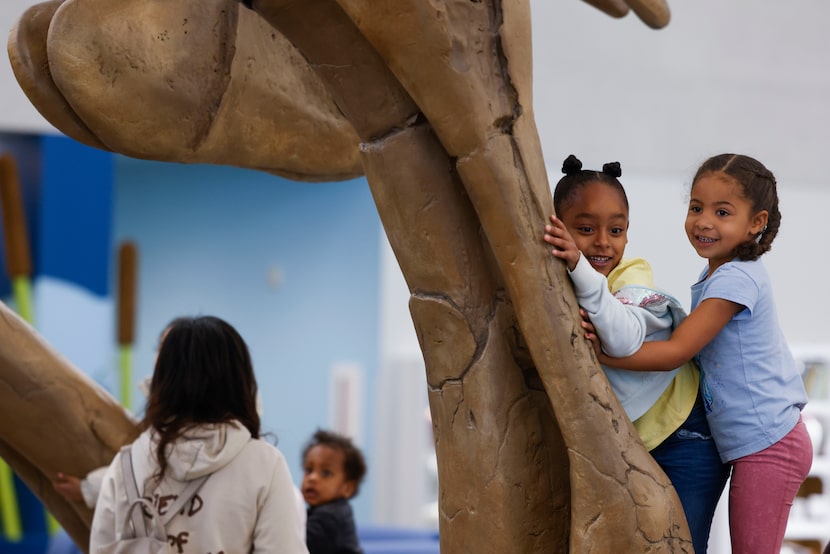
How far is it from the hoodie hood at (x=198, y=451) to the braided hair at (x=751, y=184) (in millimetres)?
782

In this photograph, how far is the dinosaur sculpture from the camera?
4.17 feet

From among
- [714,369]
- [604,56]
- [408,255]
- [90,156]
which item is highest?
[604,56]

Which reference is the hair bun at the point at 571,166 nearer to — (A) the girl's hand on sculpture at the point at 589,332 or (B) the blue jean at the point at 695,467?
(A) the girl's hand on sculpture at the point at 589,332

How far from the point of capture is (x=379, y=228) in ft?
19.8

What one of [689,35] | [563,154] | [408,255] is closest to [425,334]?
[408,255]

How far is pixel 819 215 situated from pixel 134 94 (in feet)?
14.3

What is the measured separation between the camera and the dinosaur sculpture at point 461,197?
1.27 metres

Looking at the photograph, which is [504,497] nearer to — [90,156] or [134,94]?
[134,94]

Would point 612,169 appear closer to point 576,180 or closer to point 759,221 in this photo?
point 576,180

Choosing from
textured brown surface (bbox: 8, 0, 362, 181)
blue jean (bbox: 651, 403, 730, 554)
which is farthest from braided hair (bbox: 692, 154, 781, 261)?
textured brown surface (bbox: 8, 0, 362, 181)

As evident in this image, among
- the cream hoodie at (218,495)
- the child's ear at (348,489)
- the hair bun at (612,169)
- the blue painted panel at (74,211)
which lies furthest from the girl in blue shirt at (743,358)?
the blue painted panel at (74,211)

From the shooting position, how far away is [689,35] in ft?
17.5

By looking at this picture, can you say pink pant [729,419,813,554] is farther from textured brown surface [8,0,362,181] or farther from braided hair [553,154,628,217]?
textured brown surface [8,0,362,181]

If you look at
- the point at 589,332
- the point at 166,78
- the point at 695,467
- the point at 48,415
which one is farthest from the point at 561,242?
the point at 48,415
